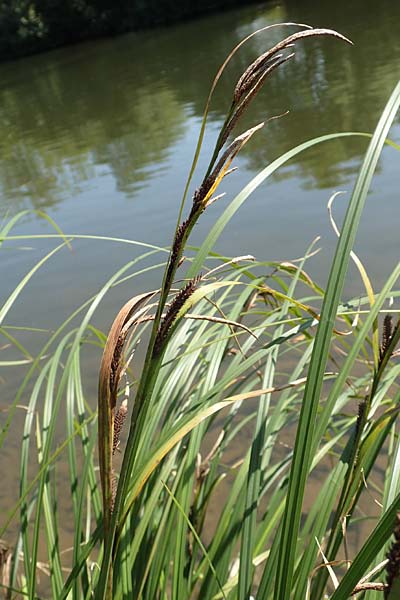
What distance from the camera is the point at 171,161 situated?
6469mm

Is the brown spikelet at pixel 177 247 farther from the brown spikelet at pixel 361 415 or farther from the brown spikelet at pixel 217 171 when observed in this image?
the brown spikelet at pixel 361 415

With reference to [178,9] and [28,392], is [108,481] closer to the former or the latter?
[28,392]

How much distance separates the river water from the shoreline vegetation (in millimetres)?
9406

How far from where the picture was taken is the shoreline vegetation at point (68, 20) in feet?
76.9

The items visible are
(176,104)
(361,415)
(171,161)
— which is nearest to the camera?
(361,415)

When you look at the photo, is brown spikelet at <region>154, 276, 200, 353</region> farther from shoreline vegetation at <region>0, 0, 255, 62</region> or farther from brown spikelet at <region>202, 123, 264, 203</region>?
shoreline vegetation at <region>0, 0, 255, 62</region>

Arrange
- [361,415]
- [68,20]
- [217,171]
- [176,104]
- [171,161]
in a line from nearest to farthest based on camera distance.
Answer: [217,171], [361,415], [171,161], [176,104], [68,20]

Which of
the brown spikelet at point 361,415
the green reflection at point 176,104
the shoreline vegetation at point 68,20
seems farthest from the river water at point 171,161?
the shoreline vegetation at point 68,20

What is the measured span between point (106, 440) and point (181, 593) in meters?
0.55

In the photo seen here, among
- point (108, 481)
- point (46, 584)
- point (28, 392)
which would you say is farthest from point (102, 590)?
point (28, 392)

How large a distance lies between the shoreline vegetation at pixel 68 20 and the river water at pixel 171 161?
9.41m

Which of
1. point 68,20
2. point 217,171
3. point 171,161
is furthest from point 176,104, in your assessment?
point 68,20

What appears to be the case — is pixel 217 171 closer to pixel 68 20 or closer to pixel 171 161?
pixel 171 161

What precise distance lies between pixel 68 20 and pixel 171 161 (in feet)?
70.6
